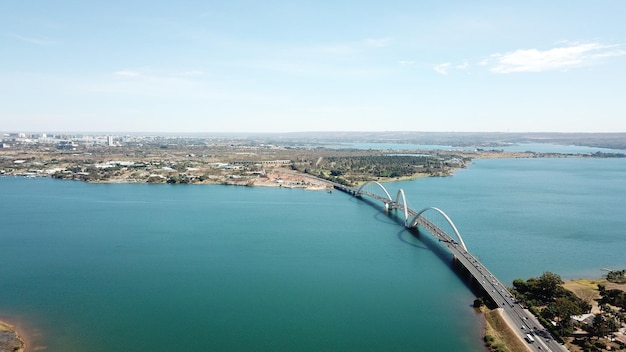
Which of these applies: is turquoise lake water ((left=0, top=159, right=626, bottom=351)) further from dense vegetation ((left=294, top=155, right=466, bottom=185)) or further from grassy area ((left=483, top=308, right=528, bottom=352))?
dense vegetation ((left=294, top=155, right=466, bottom=185))

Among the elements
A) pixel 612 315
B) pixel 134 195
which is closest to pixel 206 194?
pixel 134 195

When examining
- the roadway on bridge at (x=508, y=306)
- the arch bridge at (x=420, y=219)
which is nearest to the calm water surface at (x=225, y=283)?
the roadway on bridge at (x=508, y=306)

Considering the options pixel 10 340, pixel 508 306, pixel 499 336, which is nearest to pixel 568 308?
pixel 508 306

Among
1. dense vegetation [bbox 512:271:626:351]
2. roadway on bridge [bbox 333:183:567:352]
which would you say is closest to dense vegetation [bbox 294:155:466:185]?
roadway on bridge [bbox 333:183:567:352]

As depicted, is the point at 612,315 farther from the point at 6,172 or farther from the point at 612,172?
the point at 6,172

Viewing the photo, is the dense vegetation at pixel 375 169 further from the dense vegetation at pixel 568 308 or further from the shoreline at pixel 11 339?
the shoreline at pixel 11 339

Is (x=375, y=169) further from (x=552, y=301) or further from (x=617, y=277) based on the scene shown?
(x=552, y=301)
